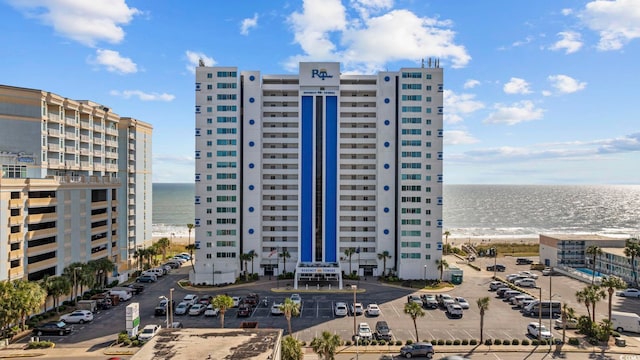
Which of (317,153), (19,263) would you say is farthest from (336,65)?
(19,263)

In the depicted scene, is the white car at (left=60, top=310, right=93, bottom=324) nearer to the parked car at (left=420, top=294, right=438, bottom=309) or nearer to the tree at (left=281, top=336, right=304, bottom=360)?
the tree at (left=281, top=336, right=304, bottom=360)

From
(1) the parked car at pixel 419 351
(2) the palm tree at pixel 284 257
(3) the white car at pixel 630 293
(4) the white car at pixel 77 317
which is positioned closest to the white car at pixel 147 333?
(4) the white car at pixel 77 317

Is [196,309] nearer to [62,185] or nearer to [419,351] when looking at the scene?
[62,185]

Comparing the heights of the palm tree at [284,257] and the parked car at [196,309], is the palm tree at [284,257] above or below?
above

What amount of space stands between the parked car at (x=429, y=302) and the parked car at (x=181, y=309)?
40.4 meters

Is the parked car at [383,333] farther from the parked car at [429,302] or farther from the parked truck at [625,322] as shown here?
the parked truck at [625,322]

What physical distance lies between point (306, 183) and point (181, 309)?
40.9 meters

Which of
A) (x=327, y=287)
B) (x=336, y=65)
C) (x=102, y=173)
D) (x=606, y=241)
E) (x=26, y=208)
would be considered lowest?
(x=327, y=287)

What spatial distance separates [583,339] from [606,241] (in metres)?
55.9

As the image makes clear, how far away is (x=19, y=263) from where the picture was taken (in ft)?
202

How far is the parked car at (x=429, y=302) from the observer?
68625mm

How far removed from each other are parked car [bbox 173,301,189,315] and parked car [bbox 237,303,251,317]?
901 cm

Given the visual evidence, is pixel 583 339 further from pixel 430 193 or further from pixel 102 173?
pixel 102 173

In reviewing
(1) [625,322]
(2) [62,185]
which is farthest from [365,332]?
(2) [62,185]
